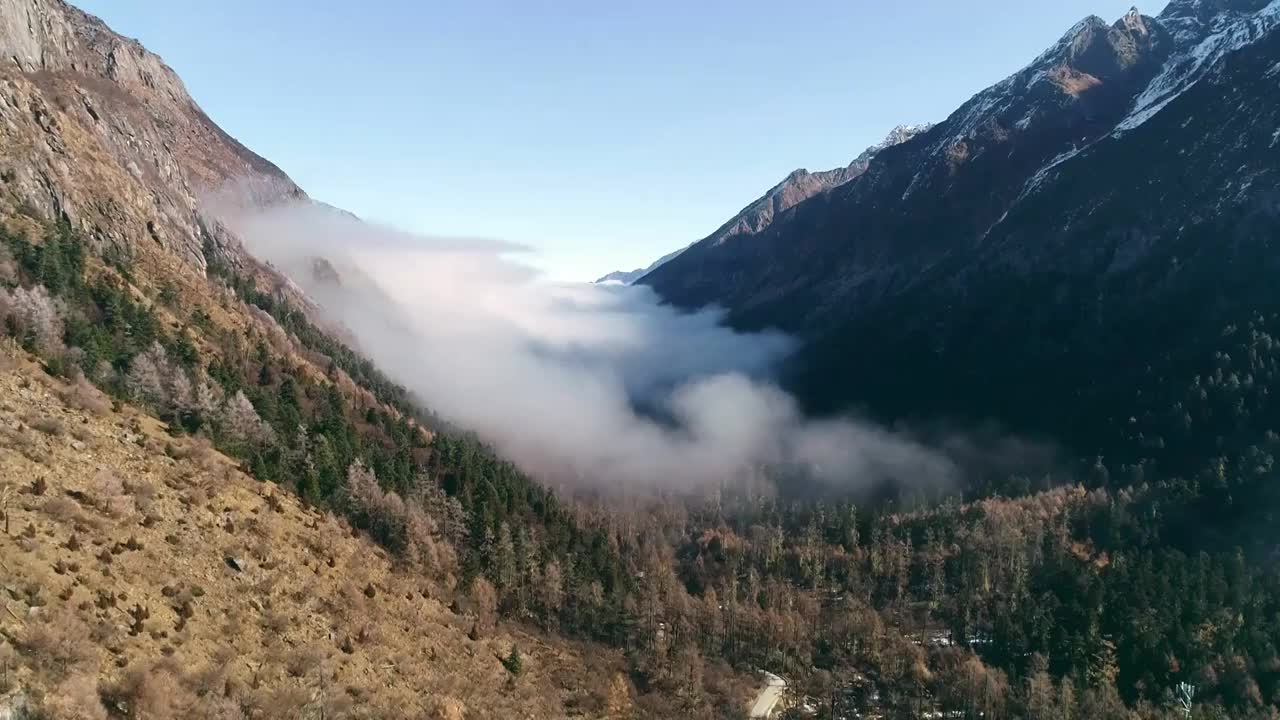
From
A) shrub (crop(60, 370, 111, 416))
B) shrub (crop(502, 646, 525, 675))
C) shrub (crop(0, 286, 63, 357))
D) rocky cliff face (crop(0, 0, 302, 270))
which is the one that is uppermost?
rocky cliff face (crop(0, 0, 302, 270))

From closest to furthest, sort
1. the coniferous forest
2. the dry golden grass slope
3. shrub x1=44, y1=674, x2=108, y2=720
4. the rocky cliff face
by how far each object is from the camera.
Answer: shrub x1=44, y1=674, x2=108, y2=720
the dry golden grass slope
the coniferous forest
the rocky cliff face

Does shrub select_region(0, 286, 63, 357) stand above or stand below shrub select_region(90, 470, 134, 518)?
above

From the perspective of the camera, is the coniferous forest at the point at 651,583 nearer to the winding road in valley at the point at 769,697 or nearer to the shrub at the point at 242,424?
the shrub at the point at 242,424

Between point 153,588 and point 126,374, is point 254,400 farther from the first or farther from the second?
point 153,588

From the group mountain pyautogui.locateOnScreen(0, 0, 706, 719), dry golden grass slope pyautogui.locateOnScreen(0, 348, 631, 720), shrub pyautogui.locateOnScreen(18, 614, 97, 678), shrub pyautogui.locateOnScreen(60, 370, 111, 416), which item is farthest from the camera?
shrub pyautogui.locateOnScreen(60, 370, 111, 416)

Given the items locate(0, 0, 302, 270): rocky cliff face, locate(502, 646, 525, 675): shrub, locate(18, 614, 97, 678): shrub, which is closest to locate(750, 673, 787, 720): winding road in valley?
locate(502, 646, 525, 675): shrub

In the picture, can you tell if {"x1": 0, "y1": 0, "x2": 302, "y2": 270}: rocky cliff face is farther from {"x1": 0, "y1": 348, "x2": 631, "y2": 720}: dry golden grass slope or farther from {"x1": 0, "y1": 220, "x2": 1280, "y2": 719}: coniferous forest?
{"x1": 0, "y1": 348, "x2": 631, "y2": 720}: dry golden grass slope

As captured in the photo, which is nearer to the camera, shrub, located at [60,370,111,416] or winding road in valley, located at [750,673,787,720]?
shrub, located at [60,370,111,416]
